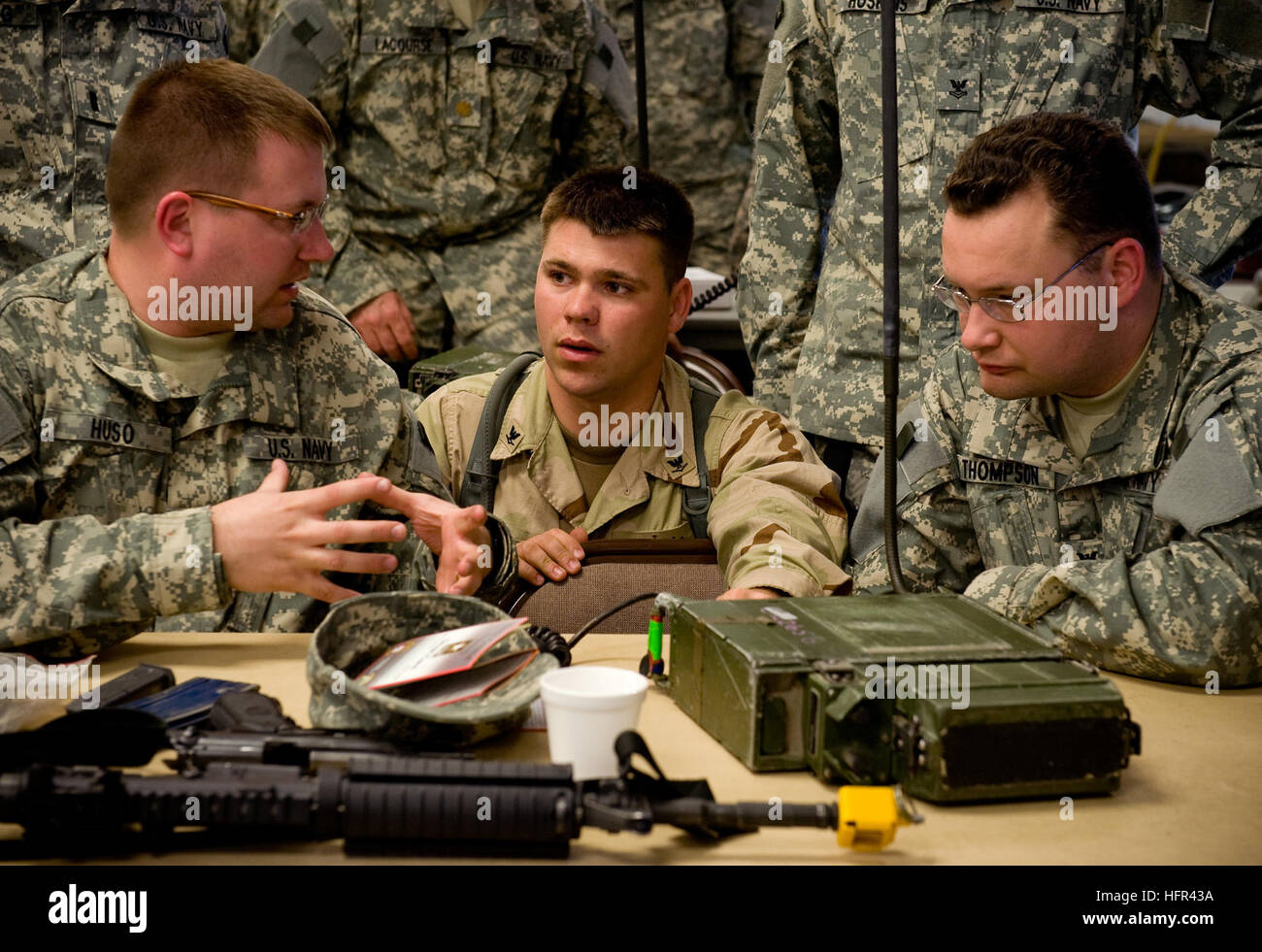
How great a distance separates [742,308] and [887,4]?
3.16ft

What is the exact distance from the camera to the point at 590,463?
247 centimetres

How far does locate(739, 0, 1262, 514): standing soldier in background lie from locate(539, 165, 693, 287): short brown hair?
0.36 m

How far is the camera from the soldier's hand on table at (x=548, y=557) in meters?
2.06

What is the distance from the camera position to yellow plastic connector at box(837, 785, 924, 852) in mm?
1125

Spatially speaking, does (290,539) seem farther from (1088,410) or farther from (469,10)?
(469,10)

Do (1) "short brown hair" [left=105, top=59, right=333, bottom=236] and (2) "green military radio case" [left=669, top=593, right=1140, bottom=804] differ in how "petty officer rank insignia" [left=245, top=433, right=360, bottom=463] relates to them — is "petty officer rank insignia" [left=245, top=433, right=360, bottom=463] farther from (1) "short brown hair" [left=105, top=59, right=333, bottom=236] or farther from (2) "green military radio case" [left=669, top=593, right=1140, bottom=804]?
(2) "green military radio case" [left=669, top=593, right=1140, bottom=804]

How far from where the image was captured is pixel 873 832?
1.13 m

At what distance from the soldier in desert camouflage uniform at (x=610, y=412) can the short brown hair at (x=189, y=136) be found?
2.05ft

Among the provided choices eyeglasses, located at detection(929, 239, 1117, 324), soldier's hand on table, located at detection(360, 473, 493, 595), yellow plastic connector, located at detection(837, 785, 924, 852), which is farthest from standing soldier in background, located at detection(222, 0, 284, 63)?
yellow plastic connector, located at detection(837, 785, 924, 852)

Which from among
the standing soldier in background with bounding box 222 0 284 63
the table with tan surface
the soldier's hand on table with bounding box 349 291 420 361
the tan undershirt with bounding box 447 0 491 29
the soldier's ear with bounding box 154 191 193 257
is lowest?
the table with tan surface

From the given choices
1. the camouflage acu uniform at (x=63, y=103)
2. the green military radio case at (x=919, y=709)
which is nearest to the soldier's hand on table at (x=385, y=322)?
the camouflage acu uniform at (x=63, y=103)

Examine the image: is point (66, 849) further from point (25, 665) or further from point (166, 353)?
point (166, 353)

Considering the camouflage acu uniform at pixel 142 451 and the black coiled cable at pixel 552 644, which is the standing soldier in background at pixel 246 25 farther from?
the black coiled cable at pixel 552 644

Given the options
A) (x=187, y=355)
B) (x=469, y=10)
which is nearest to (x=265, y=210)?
(x=187, y=355)
